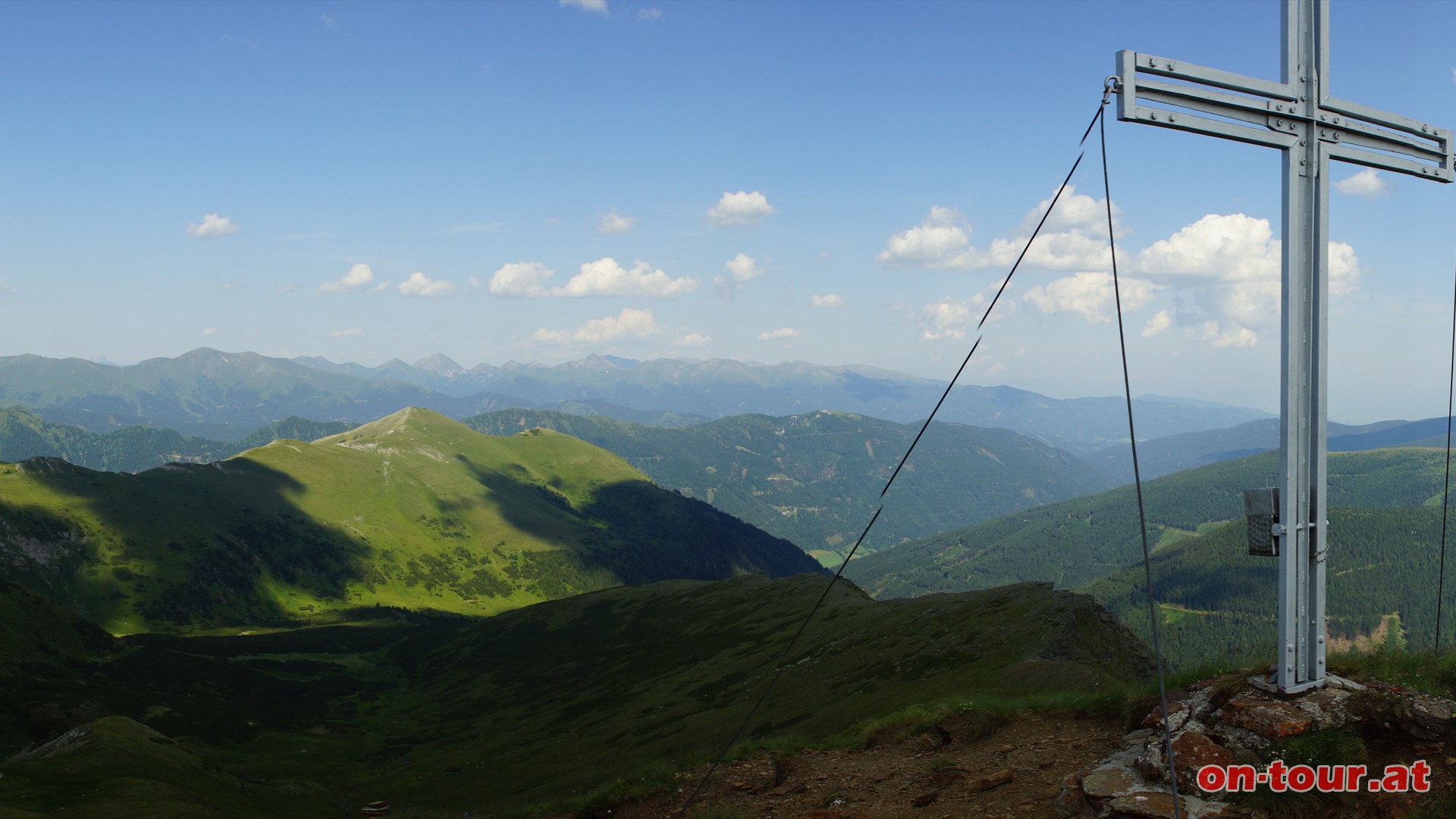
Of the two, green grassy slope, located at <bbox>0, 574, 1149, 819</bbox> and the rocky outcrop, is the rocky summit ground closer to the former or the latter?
the rocky outcrop

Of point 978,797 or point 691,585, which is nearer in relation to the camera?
point 978,797

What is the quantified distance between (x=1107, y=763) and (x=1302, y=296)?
386 inches

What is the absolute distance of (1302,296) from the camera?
14492 millimetres

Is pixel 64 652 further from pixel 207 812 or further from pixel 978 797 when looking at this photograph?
pixel 978 797

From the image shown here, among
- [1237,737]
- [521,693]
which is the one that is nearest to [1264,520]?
[1237,737]

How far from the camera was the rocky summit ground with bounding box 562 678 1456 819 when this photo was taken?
528 inches

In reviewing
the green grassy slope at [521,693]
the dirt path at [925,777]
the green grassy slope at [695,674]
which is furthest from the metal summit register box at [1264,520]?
the green grassy slope at [521,693]

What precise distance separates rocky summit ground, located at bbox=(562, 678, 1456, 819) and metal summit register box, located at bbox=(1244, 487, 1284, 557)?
2.86 m

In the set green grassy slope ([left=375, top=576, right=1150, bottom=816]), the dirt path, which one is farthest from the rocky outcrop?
green grassy slope ([left=375, top=576, right=1150, bottom=816])

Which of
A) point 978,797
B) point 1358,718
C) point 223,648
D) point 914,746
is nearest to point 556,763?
point 914,746

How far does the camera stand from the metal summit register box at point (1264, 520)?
48.1 feet

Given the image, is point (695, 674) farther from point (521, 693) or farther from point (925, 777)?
point (925, 777)

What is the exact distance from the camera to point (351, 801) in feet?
277

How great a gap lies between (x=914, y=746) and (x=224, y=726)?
136m
